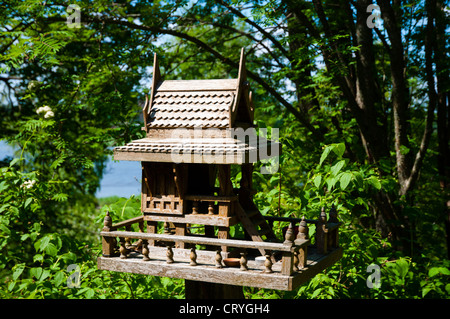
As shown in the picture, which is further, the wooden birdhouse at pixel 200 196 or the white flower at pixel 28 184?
the white flower at pixel 28 184

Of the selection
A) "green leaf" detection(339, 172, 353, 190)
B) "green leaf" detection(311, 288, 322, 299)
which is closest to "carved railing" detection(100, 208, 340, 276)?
"green leaf" detection(339, 172, 353, 190)

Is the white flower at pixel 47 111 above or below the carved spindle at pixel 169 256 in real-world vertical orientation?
above

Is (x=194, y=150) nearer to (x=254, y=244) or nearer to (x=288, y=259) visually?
(x=254, y=244)

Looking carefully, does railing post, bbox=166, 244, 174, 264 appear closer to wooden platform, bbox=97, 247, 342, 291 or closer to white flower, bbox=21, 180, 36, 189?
wooden platform, bbox=97, 247, 342, 291

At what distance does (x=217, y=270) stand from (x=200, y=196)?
80 cm

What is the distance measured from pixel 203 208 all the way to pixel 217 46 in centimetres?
644

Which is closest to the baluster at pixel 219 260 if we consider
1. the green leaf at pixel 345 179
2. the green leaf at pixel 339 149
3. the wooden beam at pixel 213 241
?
the wooden beam at pixel 213 241

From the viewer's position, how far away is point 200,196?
441 cm

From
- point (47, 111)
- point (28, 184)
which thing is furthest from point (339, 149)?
point (47, 111)

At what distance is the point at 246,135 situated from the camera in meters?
4.49

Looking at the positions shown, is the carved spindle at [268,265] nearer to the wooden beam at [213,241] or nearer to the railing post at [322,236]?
the wooden beam at [213,241]

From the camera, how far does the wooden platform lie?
12.3ft

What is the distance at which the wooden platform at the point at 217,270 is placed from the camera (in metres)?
3.74

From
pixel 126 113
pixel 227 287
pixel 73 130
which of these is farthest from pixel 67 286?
pixel 73 130
